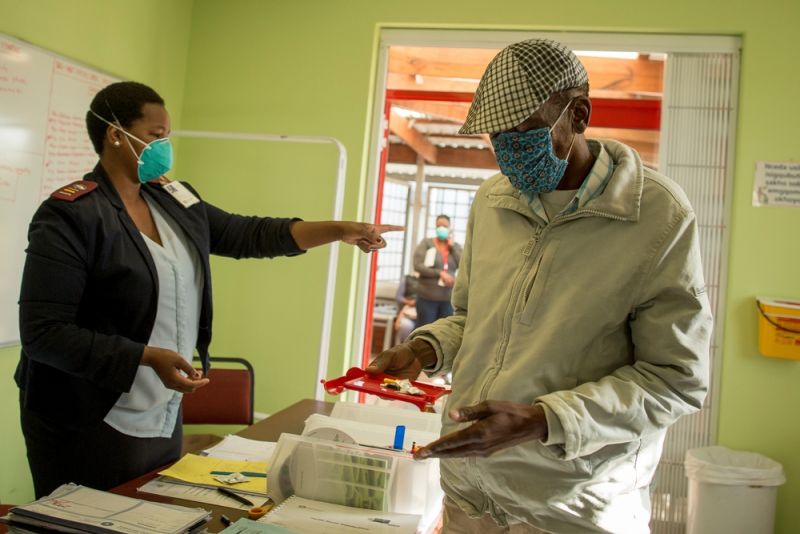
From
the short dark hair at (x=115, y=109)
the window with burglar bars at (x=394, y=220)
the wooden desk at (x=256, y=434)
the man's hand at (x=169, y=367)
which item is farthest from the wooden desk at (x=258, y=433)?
the window with burglar bars at (x=394, y=220)

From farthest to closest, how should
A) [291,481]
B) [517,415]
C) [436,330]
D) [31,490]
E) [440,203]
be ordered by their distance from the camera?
[440,203] < [31,490] < [291,481] < [436,330] < [517,415]

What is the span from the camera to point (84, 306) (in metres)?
1.60

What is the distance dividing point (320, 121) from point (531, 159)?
2.81 meters

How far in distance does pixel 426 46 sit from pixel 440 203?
4277mm

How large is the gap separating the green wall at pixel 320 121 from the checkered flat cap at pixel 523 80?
2634 mm

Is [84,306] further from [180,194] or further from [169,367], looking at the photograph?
[180,194]

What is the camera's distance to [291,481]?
61.4 inches

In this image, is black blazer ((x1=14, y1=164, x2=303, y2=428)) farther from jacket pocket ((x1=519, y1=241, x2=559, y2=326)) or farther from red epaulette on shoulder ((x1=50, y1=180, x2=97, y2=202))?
jacket pocket ((x1=519, y1=241, x2=559, y2=326))

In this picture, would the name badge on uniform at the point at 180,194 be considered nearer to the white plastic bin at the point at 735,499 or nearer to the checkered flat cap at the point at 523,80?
the checkered flat cap at the point at 523,80

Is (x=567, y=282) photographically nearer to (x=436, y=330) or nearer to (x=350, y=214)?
(x=436, y=330)

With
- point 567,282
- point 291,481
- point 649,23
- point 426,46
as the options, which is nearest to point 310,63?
point 426,46

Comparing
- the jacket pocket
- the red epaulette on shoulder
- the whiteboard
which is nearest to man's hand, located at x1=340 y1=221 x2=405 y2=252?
the red epaulette on shoulder

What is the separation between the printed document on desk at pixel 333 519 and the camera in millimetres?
1393

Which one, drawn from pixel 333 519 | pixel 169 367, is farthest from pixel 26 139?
pixel 333 519
